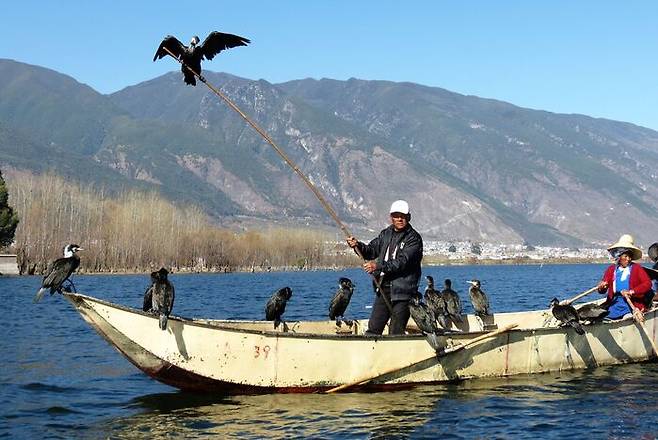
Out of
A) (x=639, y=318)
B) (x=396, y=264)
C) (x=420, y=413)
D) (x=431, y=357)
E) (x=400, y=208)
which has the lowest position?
(x=420, y=413)

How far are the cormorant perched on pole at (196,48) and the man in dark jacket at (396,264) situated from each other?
13.2 ft

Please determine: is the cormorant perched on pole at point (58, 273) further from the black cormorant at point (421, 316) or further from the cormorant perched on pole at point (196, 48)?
the black cormorant at point (421, 316)

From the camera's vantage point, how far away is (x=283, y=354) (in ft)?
50.3

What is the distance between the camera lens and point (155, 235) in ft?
320

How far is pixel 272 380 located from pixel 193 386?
1.41m

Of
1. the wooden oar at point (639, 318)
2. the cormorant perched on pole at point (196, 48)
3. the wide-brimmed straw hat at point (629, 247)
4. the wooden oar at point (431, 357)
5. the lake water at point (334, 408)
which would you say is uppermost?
the cormorant perched on pole at point (196, 48)

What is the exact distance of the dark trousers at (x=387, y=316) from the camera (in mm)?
16000

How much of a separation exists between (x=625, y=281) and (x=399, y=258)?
6.39 m

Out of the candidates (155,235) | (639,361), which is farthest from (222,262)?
(639,361)

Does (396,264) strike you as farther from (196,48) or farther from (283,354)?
(196,48)

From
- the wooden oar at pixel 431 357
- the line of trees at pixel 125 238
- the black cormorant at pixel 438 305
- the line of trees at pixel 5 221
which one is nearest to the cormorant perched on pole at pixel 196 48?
the wooden oar at pixel 431 357

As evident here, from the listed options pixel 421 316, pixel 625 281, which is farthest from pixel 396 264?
pixel 625 281

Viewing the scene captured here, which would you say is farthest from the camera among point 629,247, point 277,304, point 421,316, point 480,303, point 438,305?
point 480,303

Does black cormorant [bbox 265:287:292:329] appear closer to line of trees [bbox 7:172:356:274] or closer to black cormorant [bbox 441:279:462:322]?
black cormorant [bbox 441:279:462:322]
